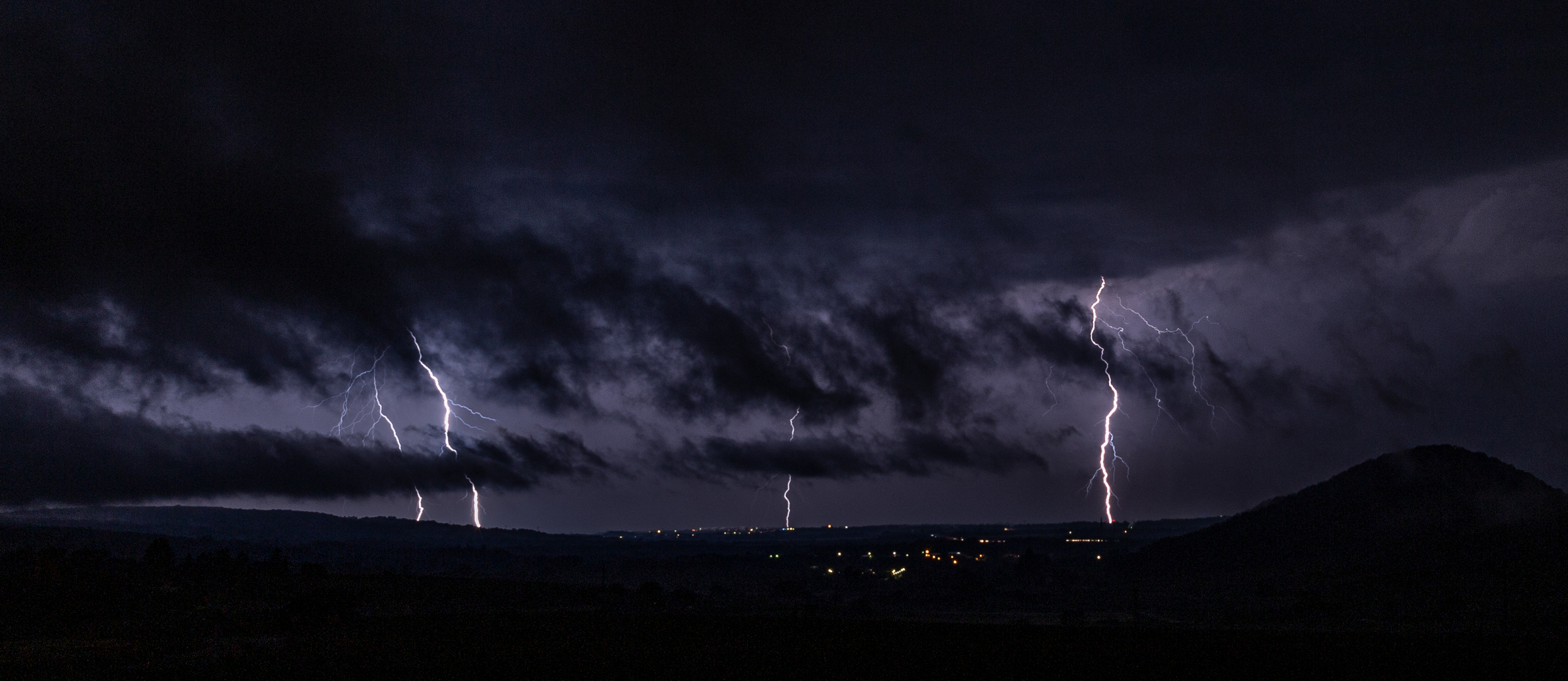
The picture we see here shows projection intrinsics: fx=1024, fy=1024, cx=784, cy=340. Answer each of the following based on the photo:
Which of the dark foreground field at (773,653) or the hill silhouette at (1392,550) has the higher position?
the hill silhouette at (1392,550)

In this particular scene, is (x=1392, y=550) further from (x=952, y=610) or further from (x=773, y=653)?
(x=773, y=653)

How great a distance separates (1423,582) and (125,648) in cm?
9625

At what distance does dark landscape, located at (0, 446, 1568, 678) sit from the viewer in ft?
164

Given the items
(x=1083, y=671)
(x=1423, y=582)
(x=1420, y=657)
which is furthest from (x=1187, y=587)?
(x=1083, y=671)

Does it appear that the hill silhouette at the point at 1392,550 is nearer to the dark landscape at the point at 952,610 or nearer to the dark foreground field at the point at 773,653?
the dark landscape at the point at 952,610

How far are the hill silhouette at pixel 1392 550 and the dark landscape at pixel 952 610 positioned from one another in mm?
365

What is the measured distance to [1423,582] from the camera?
88062mm

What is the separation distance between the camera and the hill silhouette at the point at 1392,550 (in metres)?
82.1

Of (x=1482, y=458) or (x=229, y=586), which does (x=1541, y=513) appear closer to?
(x=1482, y=458)

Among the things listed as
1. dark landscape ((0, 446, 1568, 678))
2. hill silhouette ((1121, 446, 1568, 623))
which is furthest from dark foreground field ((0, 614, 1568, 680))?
hill silhouette ((1121, 446, 1568, 623))

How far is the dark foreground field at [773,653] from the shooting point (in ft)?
151

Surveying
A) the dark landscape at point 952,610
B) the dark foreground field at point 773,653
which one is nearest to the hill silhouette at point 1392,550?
the dark landscape at point 952,610

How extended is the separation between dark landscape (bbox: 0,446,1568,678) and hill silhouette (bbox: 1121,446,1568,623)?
1.20 feet

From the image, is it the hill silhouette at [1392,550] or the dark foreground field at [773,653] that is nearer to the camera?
the dark foreground field at [773,653]
